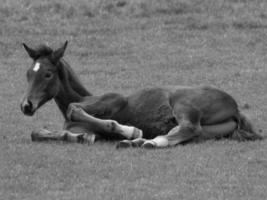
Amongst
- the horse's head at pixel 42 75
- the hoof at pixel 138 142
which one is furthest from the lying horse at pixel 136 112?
the hoof at pixel 138 142

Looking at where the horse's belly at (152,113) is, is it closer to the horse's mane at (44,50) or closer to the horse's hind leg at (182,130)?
the horse's hind leg at (182,130)

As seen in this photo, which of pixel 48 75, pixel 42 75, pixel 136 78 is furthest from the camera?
pixel 136 78

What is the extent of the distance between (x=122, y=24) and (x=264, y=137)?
13.3m

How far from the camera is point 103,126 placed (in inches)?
482

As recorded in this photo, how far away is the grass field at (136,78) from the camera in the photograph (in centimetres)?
971

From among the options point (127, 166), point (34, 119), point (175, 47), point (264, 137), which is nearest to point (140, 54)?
point (175, 47)

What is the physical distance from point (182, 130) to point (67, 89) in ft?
6.14

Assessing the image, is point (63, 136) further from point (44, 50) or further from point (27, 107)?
point (44, 50)

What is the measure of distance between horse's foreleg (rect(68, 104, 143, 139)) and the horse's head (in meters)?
0.43

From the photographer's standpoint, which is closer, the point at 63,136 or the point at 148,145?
the point at 148,145

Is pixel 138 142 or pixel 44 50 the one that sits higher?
pixel 44 50

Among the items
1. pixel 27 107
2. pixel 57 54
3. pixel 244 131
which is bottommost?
pixel 244 131

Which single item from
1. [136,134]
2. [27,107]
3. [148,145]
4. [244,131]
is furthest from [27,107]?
[244,131]

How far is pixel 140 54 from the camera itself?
22.6 m
